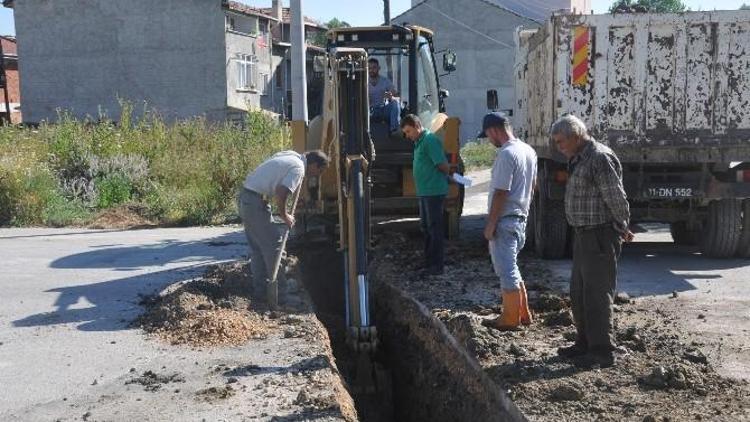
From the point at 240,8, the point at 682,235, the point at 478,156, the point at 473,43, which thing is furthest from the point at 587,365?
the point at 473,43

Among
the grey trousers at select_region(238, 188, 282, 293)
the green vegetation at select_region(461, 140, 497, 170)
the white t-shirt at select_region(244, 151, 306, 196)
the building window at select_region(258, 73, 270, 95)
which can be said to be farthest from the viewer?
the building window at select_region(258, 73, 270, 95)

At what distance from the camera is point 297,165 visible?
7.46 m

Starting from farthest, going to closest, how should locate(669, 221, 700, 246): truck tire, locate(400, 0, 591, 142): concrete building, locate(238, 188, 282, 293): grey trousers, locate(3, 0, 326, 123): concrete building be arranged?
1. locate(400, 0, 591, 142): concrete building
2. locate(3, 0, 326, 123): concrete building
3. locate(669, 221, 700, 246): truck tire
4. locate(238, 188, 282, 293): grey trousers

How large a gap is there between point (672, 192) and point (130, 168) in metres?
12.3

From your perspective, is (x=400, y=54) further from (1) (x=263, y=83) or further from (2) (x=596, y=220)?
(1) (x=263, y=83)

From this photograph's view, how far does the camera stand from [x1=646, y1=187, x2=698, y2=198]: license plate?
9758 mm

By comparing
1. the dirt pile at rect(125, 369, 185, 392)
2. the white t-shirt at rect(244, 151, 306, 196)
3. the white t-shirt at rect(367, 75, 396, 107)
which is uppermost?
the white t-shirt at rect(367, 75, 396, 107)

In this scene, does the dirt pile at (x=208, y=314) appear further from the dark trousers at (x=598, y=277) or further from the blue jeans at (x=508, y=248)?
the dark trousers at (x=598, y=277)

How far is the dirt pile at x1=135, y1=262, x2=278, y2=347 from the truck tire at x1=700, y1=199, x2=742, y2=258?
5.86m

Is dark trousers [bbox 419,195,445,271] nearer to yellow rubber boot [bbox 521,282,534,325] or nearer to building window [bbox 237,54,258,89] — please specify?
yellow rubber boot [bbox 521,282,534,325]

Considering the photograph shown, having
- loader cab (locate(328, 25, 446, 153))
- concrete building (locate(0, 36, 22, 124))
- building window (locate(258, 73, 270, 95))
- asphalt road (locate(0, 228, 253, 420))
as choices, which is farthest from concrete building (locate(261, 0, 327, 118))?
loader cab (locate(328, 25, 446, 153))

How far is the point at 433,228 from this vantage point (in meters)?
9.07

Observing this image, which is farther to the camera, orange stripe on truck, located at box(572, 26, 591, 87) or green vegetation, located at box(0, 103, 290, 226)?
green vegetation, located at box(0, 103, 290, 226)

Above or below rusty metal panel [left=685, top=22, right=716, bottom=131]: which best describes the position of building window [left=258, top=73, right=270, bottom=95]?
above
